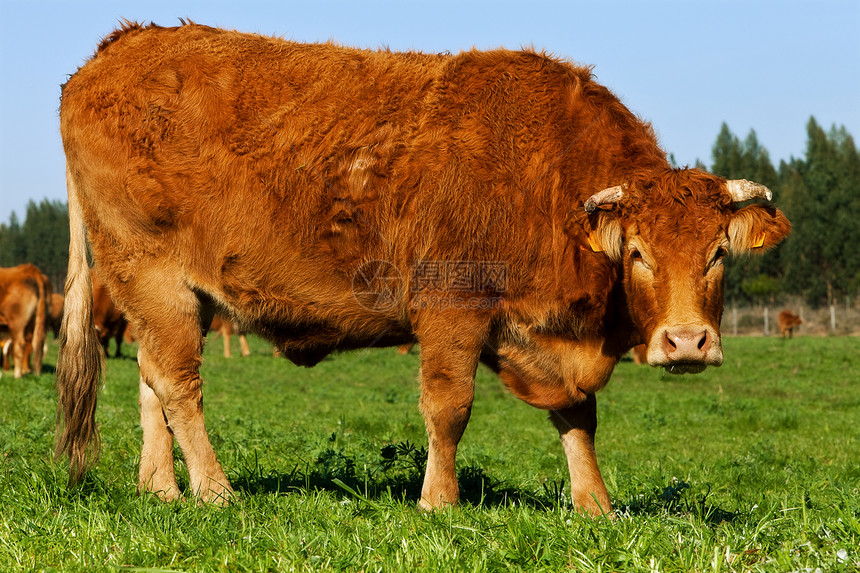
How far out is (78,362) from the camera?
5.62 m

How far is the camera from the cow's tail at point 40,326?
15891mm

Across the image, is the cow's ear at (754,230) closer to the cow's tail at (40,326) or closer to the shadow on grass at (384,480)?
the shadow on grass at (384,480)

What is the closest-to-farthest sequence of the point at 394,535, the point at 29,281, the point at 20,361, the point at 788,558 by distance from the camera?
1. the point at 788,558
2. the point at 394,535
3. the point at 20,361
4. the point at 29,281

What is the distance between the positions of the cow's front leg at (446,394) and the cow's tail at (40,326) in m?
13.2

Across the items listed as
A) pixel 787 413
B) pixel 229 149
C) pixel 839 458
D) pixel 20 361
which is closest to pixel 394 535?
pixel 229 149

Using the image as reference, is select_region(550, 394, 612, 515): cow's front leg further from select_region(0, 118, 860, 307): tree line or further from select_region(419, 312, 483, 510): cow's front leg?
select_region(0, 118, 860, 307): tree line

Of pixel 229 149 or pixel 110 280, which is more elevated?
pixel 229 149

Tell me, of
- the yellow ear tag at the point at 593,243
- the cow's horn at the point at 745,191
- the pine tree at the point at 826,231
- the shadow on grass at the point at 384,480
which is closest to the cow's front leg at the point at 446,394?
the shadow on grass at the point at 384,480

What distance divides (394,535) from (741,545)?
1.52 metres

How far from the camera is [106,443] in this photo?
22.4 ft

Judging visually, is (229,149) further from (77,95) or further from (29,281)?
(29,281)

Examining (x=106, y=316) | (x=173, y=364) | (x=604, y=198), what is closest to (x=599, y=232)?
(x=604, y=198)

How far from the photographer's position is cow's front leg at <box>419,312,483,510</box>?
15.9 ft

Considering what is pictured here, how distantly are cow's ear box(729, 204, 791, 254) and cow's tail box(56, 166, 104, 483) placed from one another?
422 centimetres
